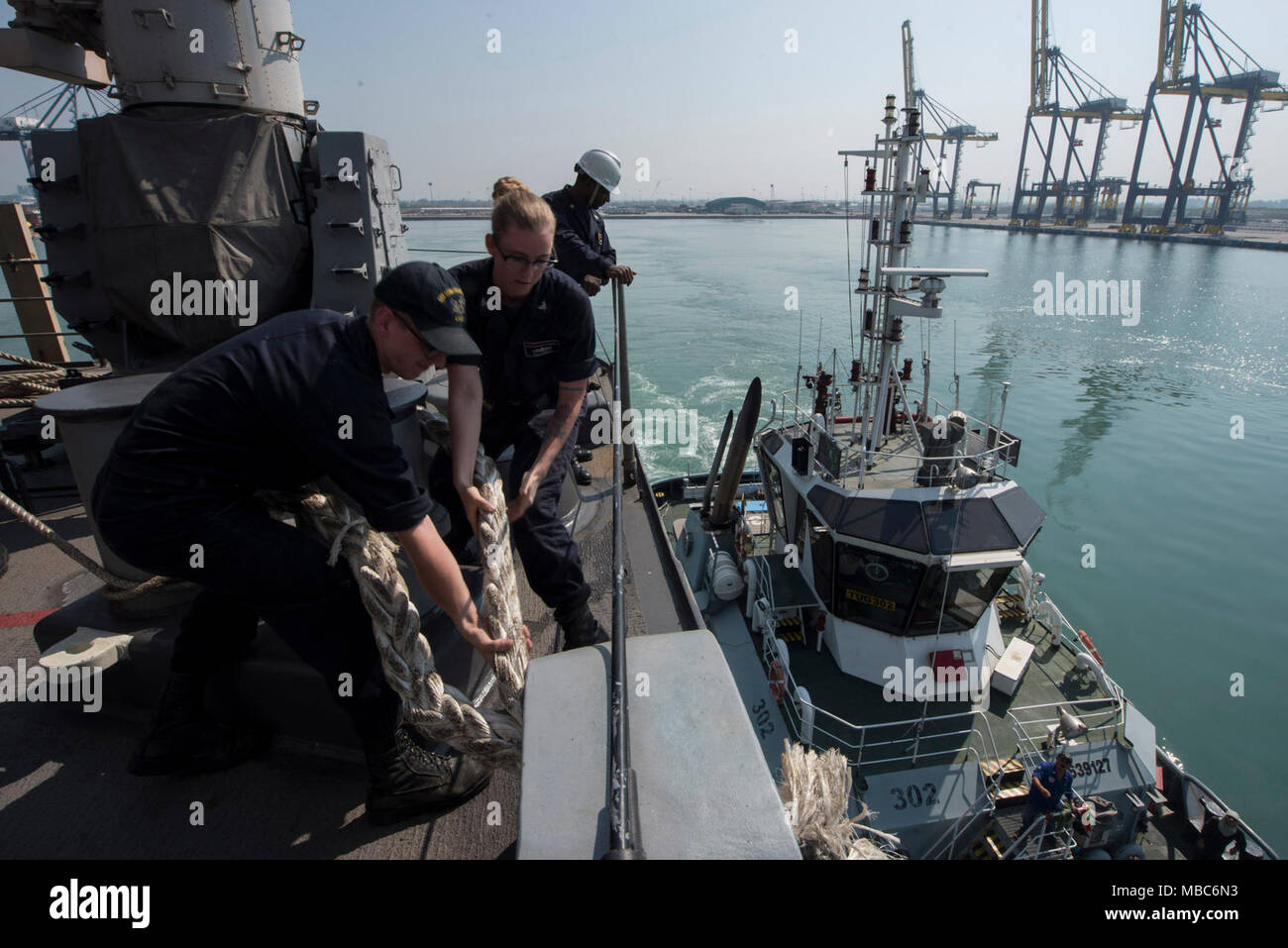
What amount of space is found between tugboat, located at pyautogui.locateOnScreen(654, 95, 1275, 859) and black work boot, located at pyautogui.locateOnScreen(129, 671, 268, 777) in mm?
6913

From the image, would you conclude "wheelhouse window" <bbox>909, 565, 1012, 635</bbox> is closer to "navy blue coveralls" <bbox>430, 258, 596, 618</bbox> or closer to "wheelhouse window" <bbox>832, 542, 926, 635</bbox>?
"wheelhouse window" <bbox>832, 542, 926, 635</bbox>

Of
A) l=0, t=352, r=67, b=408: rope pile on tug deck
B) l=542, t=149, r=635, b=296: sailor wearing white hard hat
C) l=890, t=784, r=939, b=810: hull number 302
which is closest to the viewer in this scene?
l=542, t=149, r=635, b=296: sailor wearing white hard hat

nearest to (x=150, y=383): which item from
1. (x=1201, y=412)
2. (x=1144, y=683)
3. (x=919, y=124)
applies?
(x=919, y=124)

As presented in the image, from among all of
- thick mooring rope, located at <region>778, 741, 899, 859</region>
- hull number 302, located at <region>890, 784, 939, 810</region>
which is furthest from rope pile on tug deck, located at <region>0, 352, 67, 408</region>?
hull number 302, located at <region>890, 784, 939, 810</region>

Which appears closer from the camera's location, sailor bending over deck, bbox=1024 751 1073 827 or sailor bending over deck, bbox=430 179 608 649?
sailor bending over deck, bbox=430 179 608 649

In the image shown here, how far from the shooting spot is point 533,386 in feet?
11.3

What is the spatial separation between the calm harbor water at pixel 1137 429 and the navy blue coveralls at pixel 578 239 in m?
4.10

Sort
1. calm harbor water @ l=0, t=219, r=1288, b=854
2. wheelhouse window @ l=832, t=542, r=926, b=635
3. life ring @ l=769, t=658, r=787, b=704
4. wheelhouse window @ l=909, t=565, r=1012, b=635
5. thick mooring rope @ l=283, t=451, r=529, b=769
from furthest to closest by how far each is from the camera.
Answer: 1. calm harbor water @ l=0, t=219, r=1288, b=854
2. life ring @ l=769, t=658, r=787, b=704
3. wheelhouse window @ l=832, t=542, r=926, b=635
4. wheelhouse window @ l=909, t=565, r=1012, b=635
5. thick mooring rope @ l=283, t=451, r=529, b=769

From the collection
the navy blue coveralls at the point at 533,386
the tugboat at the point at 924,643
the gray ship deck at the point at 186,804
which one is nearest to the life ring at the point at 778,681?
the tugboat at the point at 924,643

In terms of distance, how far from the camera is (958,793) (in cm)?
871

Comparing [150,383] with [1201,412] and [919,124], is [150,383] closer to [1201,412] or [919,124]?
[919,124]

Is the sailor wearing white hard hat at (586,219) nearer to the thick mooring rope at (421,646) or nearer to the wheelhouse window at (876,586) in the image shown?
the thick mooring rope at (421,646)

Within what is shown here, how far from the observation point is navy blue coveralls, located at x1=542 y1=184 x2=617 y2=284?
5.41m

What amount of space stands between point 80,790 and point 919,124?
13489 mm
